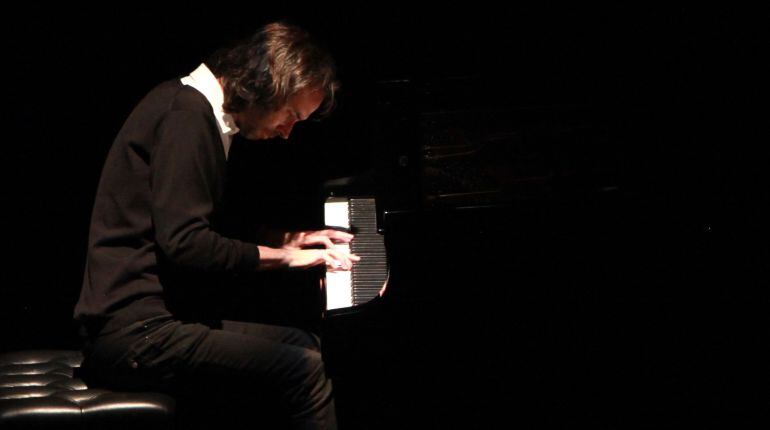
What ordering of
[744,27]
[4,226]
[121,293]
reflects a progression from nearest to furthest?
[121,293] → [4,226] → [744,27]

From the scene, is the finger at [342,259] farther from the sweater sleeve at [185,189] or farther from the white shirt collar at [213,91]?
the white shirt collar at [213,91]

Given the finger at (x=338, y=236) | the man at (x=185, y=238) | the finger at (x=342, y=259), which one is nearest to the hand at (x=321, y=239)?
the finger at (x=338, y=236)

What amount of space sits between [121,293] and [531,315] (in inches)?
44.7

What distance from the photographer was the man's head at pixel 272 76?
5.65 feet

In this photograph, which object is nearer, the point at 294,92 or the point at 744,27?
the point at 294,92

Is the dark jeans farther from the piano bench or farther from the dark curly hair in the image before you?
the dark curly hair

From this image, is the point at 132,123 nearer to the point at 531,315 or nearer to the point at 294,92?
the point at 294,92

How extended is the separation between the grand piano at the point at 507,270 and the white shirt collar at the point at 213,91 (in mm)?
522

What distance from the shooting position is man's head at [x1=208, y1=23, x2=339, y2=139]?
1.72 meters

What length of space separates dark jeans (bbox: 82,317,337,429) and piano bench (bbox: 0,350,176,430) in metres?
0.06

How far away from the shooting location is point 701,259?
202 cm

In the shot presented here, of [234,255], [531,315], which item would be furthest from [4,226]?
[531,315]

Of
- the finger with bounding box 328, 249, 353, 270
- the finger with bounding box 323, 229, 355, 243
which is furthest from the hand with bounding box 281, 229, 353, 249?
the finger with bounding box 328, 249, 353, 270

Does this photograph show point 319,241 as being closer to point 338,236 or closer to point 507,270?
point 338,236
